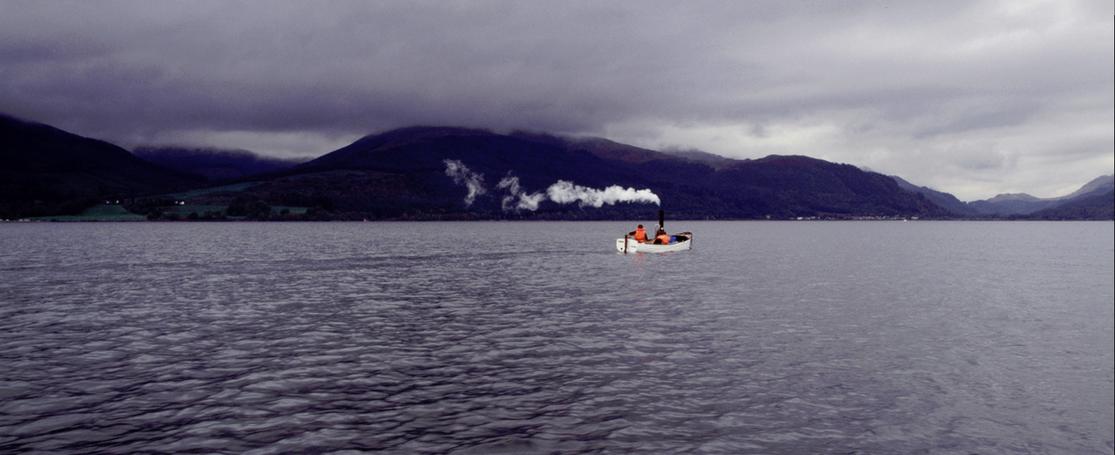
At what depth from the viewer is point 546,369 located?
Answer: 29.1m

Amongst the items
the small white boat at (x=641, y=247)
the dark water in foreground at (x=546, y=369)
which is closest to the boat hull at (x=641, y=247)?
the small white boat at (x=641, y=247)

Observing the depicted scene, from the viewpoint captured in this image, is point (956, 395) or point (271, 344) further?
point (271, 344)

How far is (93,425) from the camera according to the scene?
2070 cm

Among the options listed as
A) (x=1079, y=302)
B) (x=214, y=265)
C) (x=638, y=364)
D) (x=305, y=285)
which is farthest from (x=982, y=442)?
(x=214, y=265)

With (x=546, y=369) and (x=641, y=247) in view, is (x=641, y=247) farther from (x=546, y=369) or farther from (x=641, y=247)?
(x=546, y=369)

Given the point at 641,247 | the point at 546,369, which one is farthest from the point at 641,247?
the point at 546,369

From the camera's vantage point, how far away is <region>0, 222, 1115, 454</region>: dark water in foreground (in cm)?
2069

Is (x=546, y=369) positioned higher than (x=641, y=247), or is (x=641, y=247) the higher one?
(x=641, y=247)

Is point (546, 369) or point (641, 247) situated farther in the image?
point (641, 247)

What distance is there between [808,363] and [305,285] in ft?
154

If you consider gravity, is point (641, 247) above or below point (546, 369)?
above

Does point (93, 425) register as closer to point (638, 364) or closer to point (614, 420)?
point (614, 420)

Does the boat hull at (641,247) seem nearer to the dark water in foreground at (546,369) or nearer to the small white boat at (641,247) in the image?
the small white boat at (641,247)

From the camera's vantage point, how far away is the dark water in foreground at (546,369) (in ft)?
67.9
